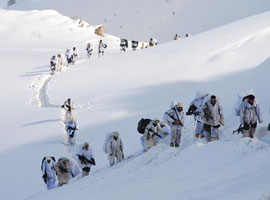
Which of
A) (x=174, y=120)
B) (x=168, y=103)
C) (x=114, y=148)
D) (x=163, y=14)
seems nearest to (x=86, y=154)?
(x=114, y=148)

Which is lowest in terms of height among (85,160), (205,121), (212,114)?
(85,160)

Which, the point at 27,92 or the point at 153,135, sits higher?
the point at 27,92

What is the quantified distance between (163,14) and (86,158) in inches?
2370

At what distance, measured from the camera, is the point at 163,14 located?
2820 inches

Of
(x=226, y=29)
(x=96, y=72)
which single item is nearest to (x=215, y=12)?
(x=226, y=29)

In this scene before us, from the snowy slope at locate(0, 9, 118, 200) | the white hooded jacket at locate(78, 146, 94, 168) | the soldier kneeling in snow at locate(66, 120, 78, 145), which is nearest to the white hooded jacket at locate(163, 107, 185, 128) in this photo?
the white hooded jacket at locate(78, 146, 94, 168)

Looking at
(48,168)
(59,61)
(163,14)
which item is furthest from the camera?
(163,14)

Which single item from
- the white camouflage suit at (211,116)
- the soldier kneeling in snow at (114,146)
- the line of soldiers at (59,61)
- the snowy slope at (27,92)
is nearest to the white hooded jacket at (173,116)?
the white camouflage suit at (211,116)

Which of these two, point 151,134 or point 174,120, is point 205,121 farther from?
point 151,134

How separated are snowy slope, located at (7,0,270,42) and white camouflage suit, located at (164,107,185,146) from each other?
174 ft

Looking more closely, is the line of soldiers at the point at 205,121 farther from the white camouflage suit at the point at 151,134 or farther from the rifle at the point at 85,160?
the rifle at the point at 85,160

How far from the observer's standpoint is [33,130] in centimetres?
1948

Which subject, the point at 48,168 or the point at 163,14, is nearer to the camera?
the point at 48,168

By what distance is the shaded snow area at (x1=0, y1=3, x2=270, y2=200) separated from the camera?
793 centimetres
